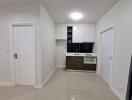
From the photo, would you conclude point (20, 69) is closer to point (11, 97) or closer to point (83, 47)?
point (11, 97)

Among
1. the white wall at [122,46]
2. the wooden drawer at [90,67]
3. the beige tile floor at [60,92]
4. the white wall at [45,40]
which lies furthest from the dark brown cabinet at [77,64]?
the white wall at [122,46]

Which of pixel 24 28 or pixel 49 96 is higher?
pixel 24 28

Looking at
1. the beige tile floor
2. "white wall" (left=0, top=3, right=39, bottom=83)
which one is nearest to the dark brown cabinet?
the beige tile floor

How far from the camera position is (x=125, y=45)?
239 centimetres

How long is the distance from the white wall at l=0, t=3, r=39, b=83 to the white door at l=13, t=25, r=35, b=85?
22cm

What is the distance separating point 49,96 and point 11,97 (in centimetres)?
97

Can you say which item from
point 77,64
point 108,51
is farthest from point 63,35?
point 108,51

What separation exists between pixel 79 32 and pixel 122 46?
3306mm

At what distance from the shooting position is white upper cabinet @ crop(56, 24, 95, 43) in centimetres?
561

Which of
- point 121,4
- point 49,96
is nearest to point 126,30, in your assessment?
point 121,4

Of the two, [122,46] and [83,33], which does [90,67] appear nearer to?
[83,33]

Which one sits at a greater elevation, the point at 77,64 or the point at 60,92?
the point at 77,64

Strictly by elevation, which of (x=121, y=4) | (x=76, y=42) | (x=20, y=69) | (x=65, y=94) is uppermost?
(x=121, y=4)

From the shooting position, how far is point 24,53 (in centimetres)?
330
